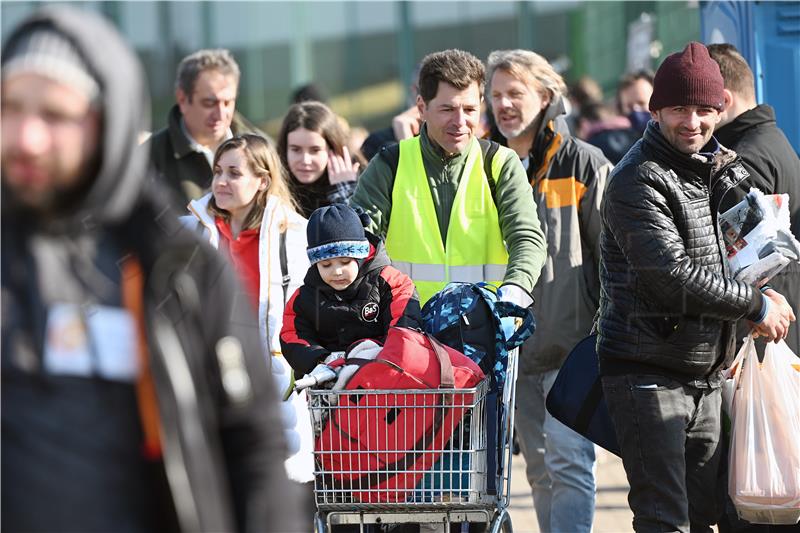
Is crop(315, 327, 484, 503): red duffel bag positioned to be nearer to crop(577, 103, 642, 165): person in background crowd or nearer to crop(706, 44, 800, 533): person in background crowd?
crop(706, 44, 800, 533): person in background crowd

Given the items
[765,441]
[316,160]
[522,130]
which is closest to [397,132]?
[316,160]

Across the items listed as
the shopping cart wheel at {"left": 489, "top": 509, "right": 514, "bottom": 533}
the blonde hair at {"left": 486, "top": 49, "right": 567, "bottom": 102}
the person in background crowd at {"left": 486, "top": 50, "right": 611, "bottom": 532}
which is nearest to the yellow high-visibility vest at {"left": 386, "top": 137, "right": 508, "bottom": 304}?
the person in background crowd at {"left": 486, "top": 50, "right": 611, "bottom": 532}

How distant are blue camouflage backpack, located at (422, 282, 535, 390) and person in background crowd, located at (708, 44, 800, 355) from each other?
49.5 inches

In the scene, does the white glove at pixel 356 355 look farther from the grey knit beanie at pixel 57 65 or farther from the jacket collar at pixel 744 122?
the grey knit beanie at pixel 57 65

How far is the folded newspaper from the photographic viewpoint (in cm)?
518

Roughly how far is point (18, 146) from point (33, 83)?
0.12 metres

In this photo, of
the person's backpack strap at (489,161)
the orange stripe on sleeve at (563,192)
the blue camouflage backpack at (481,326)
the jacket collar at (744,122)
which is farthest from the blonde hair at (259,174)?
the jacket collar at (744,122)

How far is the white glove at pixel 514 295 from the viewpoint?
5203 millimetres

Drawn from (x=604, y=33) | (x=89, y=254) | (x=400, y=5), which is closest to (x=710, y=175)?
(x=89, y=254)

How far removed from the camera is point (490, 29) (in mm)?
22266

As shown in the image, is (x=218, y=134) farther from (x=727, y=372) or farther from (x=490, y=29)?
(x=490, y=29)

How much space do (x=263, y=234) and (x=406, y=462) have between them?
1755 mm

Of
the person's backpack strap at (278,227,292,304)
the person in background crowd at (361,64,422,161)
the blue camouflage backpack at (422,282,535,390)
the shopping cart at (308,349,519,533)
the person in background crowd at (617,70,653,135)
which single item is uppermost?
the person in background crowd at (617,70,653,135)

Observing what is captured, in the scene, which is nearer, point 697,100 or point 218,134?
point 697,100
